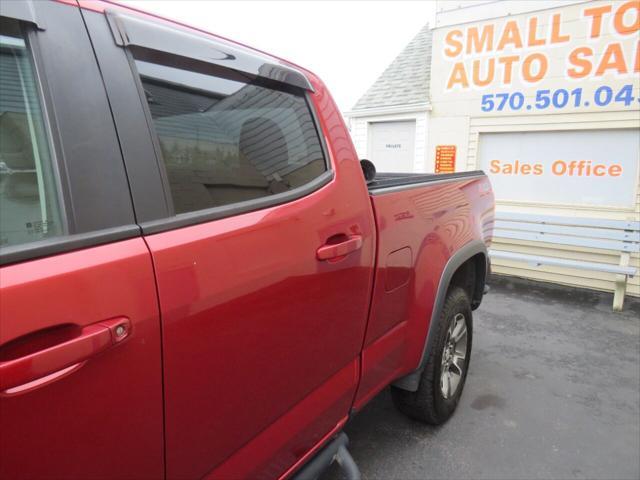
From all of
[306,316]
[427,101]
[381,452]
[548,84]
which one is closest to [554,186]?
[548,84]

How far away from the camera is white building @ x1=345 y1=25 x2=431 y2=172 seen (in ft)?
22.8

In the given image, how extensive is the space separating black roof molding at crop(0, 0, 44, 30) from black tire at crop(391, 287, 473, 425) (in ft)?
6.87

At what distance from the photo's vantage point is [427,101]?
22.0 feet

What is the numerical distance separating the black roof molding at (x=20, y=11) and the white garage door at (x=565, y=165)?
6.24 meters

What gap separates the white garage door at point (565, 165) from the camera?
5.34 m

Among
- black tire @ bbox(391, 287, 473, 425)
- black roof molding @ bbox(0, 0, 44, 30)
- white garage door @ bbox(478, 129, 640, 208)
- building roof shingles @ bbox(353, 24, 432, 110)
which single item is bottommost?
black tire @ bbox(391, 287, 473, 425)

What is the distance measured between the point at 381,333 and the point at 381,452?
3.25 feet

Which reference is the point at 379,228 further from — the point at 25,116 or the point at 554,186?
the point at 554,186

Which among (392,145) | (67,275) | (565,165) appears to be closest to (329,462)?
(67,275)

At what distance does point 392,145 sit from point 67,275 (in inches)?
278

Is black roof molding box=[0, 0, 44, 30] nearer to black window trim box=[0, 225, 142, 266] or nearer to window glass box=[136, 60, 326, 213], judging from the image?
window glass box=[136, 60, 326, 213]

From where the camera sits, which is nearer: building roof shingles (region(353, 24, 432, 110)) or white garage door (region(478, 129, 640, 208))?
white garage door (region(478, 129, 640, 208))

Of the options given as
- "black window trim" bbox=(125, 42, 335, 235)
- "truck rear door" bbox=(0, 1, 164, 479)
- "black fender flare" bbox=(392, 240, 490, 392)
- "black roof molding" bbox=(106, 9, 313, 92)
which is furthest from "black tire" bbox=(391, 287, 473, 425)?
"truck rear door" bbox=(0, 1, 164, 479)

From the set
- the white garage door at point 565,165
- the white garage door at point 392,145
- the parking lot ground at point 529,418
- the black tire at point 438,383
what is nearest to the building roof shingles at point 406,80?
the white garage door at point 392,145
